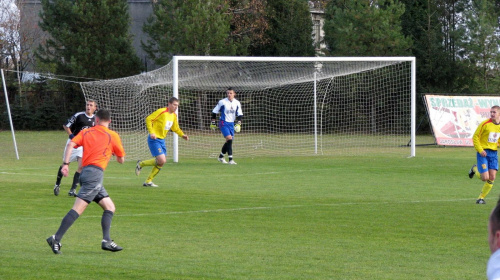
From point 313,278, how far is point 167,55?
Result: 41430mm

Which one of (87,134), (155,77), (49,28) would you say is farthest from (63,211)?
(49,28)

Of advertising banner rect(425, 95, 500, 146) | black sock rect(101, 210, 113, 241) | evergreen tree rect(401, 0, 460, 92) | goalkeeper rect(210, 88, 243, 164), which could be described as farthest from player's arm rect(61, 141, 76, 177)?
evergreen tree rect(401, 0, 460, 92)

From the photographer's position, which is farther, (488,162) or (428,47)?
(428,47)

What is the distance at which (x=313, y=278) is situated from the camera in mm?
7539

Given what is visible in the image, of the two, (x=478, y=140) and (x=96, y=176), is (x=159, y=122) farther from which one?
(x=96, y=176)

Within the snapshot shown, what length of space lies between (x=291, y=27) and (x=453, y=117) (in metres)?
17.7

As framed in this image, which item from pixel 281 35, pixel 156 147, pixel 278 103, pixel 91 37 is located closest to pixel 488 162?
pixel 156 147

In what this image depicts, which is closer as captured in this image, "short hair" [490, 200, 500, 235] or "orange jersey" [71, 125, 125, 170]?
"short hair" [490, 200, 500, 235]

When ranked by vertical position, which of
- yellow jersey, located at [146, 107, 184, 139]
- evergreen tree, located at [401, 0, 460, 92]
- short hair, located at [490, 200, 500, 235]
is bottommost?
yellow jersey, located at [146, 107, 184, 139]

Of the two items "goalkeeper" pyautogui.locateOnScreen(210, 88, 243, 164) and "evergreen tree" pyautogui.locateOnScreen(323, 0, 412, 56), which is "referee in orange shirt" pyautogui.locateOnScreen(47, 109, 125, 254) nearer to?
"goalkeeper" pyautogui.locateOnScreen(210, 88, 243, 164)

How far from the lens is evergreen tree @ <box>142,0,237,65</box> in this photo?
45250mm

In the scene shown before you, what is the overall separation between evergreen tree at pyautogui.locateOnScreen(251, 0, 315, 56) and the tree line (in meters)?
0.07

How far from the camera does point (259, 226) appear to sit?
11.4m

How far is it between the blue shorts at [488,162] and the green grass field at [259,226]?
27.7 inches
